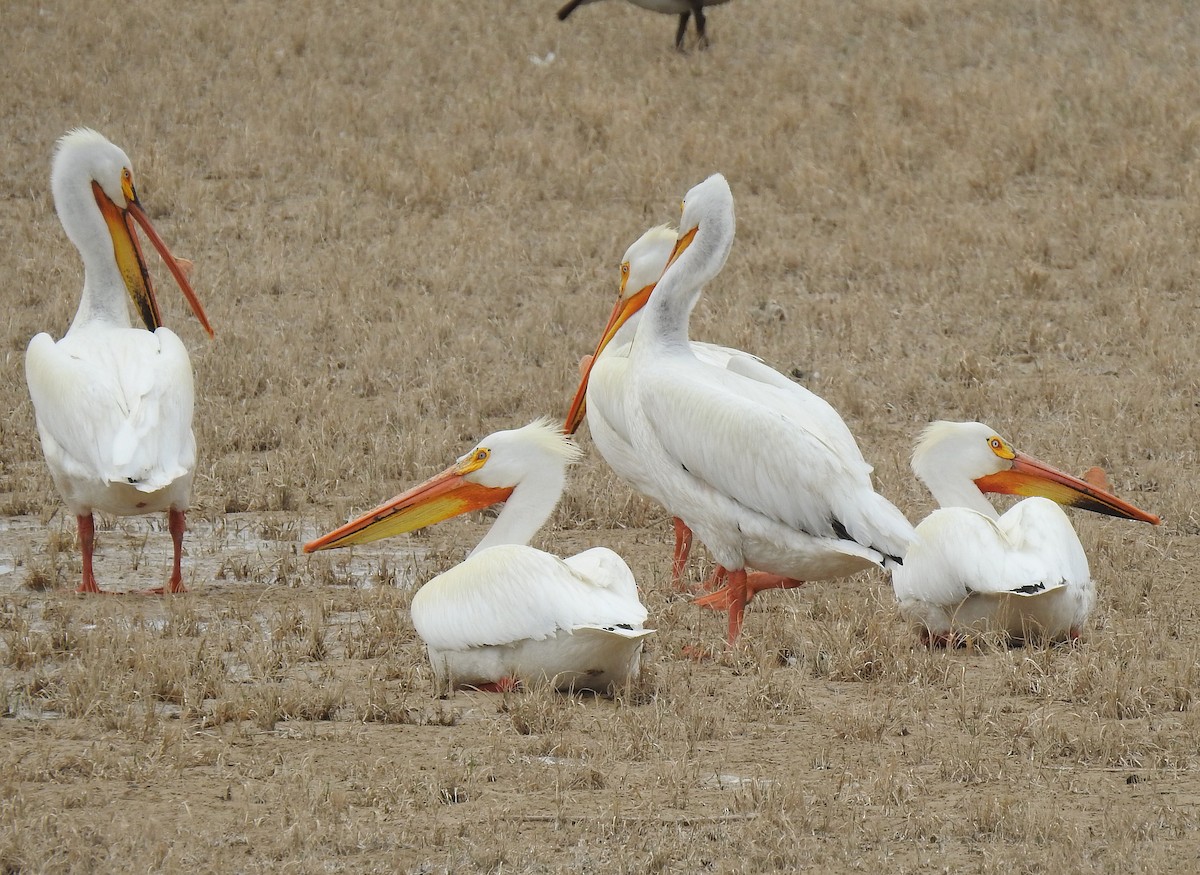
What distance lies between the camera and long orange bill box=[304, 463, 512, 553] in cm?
500

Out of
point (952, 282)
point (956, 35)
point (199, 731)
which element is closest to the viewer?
point (199, 731)

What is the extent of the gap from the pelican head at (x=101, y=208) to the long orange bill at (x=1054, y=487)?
318 centimetres

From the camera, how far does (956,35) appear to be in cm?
1442

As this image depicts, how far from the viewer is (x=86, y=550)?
5.52m

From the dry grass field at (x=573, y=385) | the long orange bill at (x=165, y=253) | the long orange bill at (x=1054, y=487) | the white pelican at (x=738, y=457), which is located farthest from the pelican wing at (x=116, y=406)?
the long orange bill at (x=1054, y=487)

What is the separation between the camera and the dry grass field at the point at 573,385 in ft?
12.0

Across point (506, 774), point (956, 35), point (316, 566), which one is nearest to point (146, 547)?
point (316, 566)

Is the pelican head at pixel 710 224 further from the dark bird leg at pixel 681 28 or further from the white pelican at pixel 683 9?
the dark bird leg at pixel 681 28

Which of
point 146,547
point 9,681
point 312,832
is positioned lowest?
point 146,547

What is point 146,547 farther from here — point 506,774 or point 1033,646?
point 1033,646

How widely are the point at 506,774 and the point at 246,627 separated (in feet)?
4.93

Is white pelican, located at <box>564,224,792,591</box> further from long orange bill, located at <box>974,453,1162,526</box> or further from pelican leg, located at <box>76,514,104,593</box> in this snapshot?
pelican leg, located at <box>76,514,104,593</box>

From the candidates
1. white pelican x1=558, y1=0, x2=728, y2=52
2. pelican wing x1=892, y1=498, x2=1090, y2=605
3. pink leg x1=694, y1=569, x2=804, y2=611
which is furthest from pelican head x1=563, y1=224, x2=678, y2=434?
white pelican x1=558, y1=0, x2=728, y2=52

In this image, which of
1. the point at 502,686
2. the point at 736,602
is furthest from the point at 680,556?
the point at 502,686
